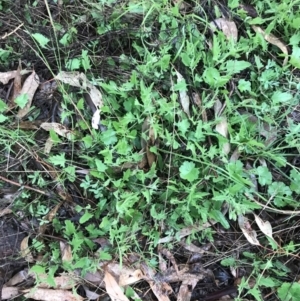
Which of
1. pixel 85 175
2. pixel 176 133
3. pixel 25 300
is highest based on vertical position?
pixel 176 133

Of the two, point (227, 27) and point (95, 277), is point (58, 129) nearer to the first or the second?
point (95, 277)

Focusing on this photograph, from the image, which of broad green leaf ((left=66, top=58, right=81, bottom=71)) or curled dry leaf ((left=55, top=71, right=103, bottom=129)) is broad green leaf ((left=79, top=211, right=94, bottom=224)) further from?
broad green leaf ((left=66, top=58, right=81, bottom=71))

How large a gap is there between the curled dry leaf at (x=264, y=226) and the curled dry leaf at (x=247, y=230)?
36 mm

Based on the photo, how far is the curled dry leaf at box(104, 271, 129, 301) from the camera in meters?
1.89

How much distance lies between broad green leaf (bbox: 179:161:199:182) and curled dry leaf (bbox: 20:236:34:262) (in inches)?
27.8

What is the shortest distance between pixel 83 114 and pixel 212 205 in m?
0.65

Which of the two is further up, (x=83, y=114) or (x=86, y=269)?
(x=83, y=114)

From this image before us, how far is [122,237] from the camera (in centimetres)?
187

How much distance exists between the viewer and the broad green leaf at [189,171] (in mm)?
1822

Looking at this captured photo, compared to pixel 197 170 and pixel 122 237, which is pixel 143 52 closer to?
pixel 197 170

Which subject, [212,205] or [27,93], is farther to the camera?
[27,93]

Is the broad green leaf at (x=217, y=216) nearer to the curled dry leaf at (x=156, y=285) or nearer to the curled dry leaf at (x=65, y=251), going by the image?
the curled dry leaf at (x=156, y=285)

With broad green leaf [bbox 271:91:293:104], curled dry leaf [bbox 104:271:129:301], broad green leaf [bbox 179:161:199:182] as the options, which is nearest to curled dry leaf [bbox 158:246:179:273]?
curled dry leaf [bbox 104:271:129:301]

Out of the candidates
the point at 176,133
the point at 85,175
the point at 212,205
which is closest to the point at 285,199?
the point at 212,205
